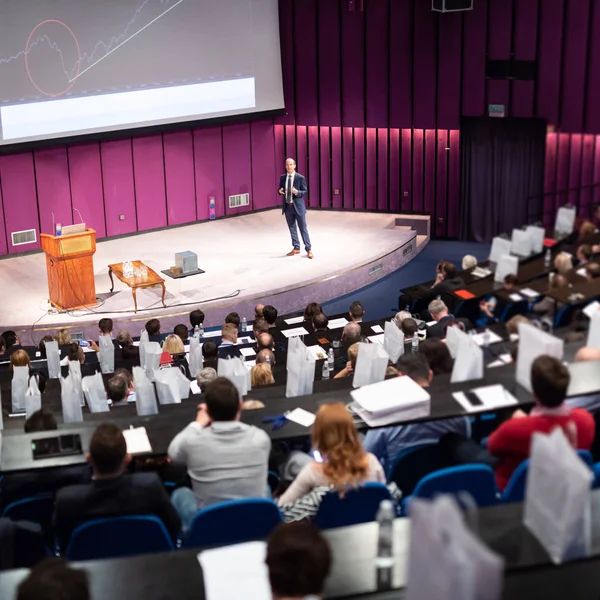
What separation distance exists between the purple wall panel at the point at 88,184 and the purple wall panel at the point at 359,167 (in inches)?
162

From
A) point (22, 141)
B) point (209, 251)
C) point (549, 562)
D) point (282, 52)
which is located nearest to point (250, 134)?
point (282, 52)

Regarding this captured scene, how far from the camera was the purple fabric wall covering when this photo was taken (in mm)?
13680

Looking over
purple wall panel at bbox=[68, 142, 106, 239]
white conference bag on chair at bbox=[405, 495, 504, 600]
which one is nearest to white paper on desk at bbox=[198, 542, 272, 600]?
white conference bag on chair at bbox=[405, 495, 504, 600]

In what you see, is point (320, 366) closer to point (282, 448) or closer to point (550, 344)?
point (282, 448)

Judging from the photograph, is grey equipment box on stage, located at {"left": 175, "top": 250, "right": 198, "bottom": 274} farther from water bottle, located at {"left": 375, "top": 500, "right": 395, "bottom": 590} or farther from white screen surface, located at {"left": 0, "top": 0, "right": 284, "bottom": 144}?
water bottle, located at {"left": 375, "top": 500, "right": 395, "bottom": 590}

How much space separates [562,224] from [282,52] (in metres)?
8.73

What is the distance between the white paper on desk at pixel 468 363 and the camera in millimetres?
4660

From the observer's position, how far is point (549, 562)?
2484 millimetres

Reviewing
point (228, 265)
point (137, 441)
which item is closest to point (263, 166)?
point (228, 265)

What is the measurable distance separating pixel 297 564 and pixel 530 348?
248 centimetres

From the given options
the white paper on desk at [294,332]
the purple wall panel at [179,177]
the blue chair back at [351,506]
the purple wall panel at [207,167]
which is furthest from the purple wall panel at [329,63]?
the blue chair back at [351,506]

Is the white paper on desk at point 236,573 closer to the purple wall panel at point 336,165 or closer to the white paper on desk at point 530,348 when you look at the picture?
the white paper on desk at point 530,348

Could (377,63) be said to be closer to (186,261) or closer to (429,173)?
(429,173)

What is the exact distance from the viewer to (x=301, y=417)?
437 cm
